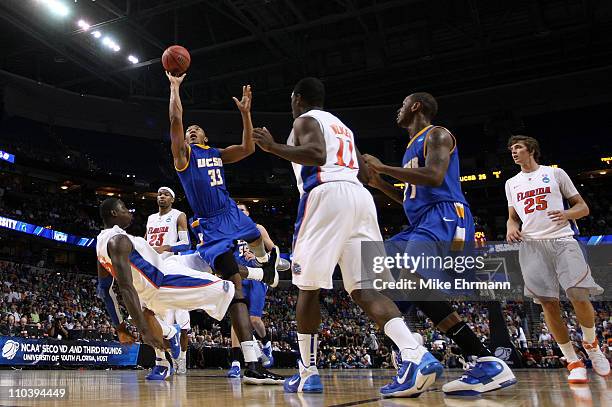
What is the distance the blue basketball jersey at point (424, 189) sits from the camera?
12.7 feet

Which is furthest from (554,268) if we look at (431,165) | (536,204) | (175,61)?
(175,61)

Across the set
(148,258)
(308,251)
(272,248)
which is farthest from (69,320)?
(308,251)

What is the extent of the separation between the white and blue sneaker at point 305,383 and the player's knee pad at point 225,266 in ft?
5.23

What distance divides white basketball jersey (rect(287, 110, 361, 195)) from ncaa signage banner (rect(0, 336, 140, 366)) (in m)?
9.94

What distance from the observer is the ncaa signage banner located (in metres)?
11.4

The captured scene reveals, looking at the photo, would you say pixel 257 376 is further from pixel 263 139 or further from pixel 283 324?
pixel 283 324

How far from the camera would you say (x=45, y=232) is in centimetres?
2483

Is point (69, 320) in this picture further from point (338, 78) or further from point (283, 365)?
point (338, 78)

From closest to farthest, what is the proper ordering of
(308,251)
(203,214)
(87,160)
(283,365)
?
1. (308,251)
2. (203,214)
3. (283,365)
4. (87,160)

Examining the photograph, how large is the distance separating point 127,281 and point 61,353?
905cm

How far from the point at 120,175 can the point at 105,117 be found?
319cm

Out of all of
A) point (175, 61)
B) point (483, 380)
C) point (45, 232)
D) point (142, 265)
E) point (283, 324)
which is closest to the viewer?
point (483, 380)

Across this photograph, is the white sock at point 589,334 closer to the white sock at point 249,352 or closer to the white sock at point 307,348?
the white sock at point 307,348

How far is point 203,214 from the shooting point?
5242mm
